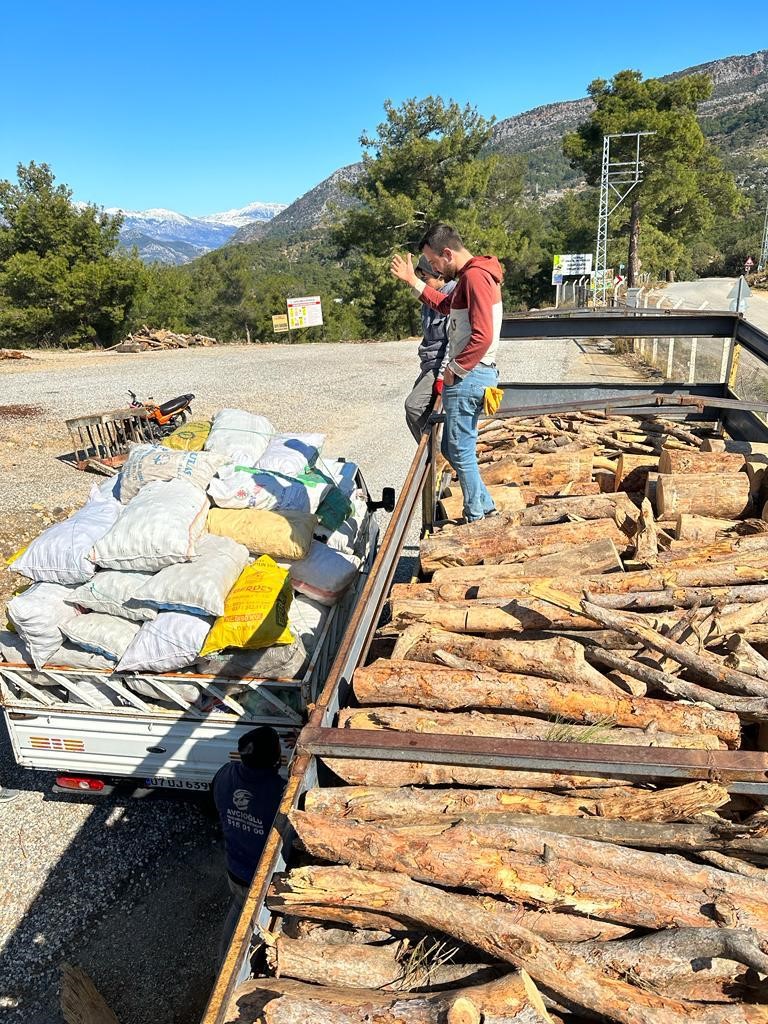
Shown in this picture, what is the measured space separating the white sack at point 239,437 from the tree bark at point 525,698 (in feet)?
11.3

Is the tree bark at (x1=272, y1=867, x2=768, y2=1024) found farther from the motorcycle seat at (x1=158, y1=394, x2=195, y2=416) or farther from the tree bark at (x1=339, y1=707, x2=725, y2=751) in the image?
the motorcycle seat at (x1=158, y1=394, x2=195, y2=416)

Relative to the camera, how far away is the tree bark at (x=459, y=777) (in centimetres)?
223

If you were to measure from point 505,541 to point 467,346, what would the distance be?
1.27 metres

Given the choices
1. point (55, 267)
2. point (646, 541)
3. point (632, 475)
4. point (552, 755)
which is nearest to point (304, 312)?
point (55, 267)

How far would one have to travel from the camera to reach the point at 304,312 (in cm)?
2898

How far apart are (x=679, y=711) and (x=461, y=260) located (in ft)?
10.0

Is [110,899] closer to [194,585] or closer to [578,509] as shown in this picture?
[194,585]

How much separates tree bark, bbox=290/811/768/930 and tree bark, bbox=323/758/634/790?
204 mm

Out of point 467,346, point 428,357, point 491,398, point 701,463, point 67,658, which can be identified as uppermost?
point 467,346

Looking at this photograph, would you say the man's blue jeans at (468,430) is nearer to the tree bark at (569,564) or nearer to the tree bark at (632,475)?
the tree bark at (569,564)

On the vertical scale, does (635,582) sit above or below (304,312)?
below

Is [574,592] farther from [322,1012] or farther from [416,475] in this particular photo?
[322,1012]

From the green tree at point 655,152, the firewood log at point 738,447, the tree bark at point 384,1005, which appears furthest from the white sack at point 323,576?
the green tree at point 655,152

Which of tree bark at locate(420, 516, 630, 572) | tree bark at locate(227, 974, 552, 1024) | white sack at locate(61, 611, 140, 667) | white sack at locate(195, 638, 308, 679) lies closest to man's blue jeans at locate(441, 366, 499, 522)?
tree bark at locate(420, 516, 630, 572)
